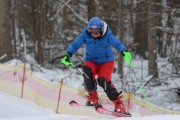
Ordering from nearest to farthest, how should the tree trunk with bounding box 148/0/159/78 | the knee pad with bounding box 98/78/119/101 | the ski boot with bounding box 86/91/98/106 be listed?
1. the knee pad with bounding box 98/78/119/101
2. the ski boot with bounding box 86/91/98/106
3. the tree trunk with bounding box 148/0/159/78

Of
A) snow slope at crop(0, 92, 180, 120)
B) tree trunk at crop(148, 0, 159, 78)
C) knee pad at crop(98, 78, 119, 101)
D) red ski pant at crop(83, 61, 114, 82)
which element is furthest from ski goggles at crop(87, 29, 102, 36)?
tree trunk at crop(148, 0, 159, 78)

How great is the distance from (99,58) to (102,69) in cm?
19

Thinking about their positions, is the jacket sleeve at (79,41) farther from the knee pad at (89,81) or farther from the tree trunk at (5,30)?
the tree trunk at (5,30)

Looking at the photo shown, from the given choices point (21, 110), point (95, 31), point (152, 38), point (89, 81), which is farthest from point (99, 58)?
point (152, 38)

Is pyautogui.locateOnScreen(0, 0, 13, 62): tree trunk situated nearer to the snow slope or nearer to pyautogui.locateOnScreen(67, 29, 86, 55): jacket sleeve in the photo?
the snow slope

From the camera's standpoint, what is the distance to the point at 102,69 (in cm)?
622

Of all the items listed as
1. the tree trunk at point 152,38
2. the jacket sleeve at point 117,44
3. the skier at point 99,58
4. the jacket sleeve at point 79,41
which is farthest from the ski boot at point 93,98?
the tree trunk at point 152,38

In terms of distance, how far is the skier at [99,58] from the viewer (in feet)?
19.6

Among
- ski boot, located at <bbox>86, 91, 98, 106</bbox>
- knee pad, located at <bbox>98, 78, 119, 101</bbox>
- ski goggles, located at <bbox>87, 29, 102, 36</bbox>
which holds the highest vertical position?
ski goggles, located at <bbox>87, 29, 102, 36</bbox>

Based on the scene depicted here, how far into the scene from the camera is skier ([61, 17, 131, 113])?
19.6ft

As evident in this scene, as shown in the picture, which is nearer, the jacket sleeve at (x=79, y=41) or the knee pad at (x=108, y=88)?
the knee pad at (x=108, y=88)

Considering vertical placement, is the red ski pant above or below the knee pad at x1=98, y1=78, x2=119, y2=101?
above

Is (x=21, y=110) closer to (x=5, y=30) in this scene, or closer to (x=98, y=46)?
(x=98, y=46)

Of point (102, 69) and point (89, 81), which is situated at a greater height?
point (102, 69)
